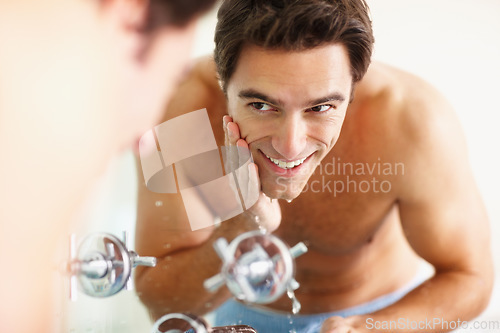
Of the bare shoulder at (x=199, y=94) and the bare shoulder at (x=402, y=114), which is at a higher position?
the bare shoulder at (x=199, y=94)

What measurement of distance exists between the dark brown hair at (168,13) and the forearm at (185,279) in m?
0.30

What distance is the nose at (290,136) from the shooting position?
24.1 inches

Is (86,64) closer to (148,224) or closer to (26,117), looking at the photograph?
(26,117)

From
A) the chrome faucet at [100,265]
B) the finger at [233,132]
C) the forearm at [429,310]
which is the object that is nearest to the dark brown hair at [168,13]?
the finger at [233,132]

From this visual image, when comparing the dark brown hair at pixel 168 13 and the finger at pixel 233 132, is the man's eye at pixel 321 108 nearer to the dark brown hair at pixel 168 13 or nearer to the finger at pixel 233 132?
the finger at pixel 233 132

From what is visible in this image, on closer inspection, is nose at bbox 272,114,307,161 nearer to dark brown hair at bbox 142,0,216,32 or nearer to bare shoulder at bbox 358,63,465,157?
bare shoulder at bbox 358,63,465,157

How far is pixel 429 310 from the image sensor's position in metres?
0.69

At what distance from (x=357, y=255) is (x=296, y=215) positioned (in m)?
0.10

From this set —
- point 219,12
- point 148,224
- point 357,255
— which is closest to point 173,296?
point 148,224

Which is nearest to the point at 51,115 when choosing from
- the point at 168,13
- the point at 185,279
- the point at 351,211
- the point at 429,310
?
the point at 168,13

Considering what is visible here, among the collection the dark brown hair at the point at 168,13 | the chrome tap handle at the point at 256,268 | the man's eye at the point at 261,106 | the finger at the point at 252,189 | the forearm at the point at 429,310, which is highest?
the dark brown hair at the point at 168,13

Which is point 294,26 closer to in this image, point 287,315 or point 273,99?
point 273,99

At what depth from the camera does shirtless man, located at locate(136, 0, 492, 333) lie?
0.64 metres

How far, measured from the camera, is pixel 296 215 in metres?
0.68
